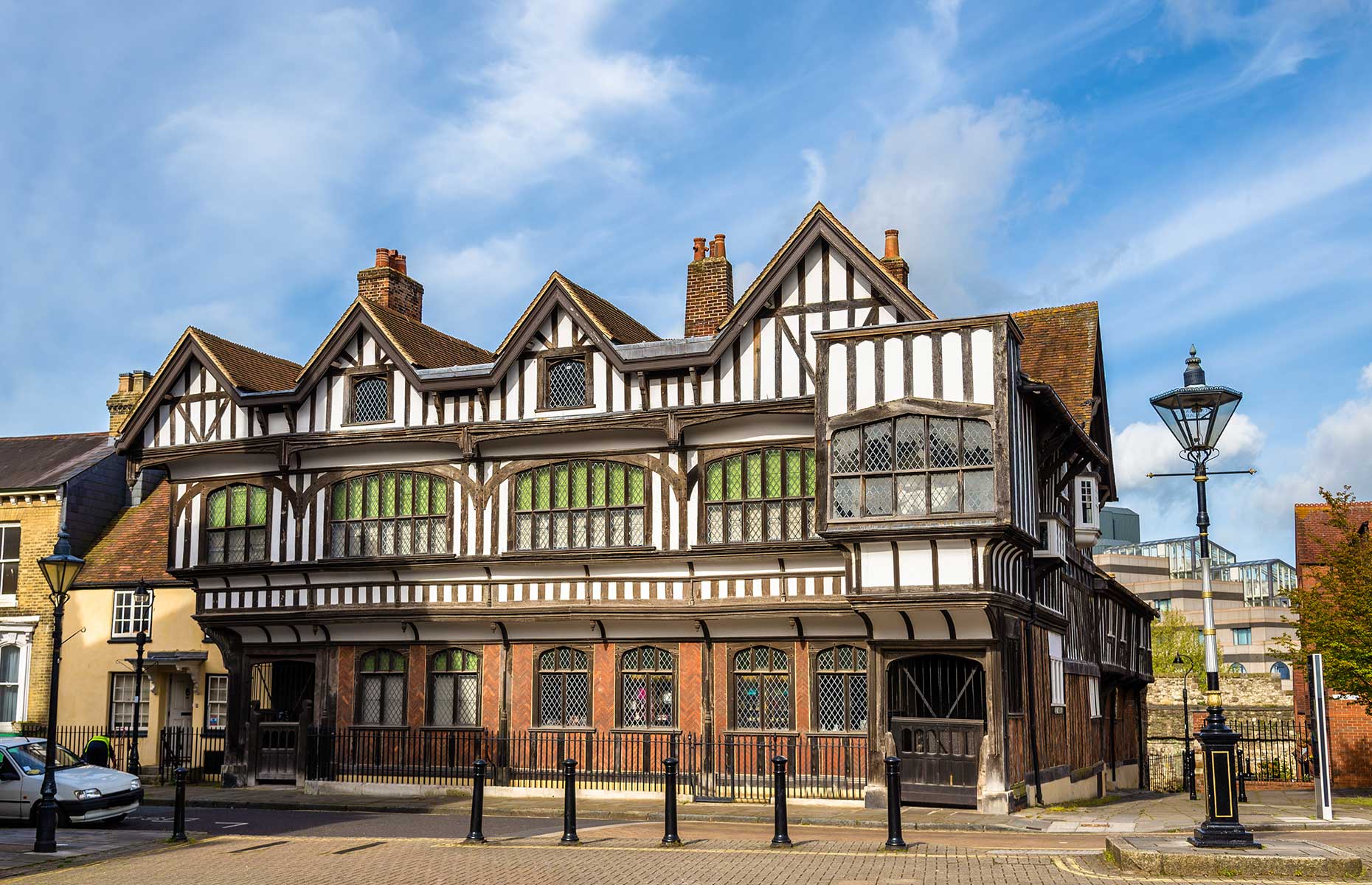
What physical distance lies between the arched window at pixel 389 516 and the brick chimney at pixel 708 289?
5.89 m

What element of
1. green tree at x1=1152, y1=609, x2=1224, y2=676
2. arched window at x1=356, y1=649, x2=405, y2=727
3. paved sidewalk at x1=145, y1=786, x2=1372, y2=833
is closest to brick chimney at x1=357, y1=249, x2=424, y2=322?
arched window at x1=356, y1=649, x2=405, y2=727

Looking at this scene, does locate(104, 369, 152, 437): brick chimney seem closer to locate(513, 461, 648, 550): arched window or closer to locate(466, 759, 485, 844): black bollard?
locate(513, 461, 648, 550): arched window

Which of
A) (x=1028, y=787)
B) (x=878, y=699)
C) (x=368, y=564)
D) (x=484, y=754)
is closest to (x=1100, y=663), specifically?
(x=1028, y=787)

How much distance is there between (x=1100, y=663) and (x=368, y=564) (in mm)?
16855

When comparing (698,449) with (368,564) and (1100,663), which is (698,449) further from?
(1100,663)

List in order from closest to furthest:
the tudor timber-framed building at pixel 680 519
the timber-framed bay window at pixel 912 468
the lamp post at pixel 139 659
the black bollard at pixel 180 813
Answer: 1. the black bollard at pixel 180 813
2. the timber-framed bay window at pixel 912 468
3. the tudor timber-framed building at pixel 680 519
4. the lamp post at pixel 139 659

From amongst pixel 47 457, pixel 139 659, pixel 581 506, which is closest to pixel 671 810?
pixel 581 506

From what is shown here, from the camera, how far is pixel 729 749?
21219mm

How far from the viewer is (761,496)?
74.1ft

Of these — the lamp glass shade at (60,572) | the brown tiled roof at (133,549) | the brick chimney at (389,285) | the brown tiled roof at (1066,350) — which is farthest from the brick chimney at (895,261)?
the brown tiled roof at (133,549)

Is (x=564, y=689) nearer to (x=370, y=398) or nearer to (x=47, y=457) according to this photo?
(x=370, y=398)

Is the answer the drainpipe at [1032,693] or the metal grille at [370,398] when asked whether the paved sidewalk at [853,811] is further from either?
the metal grille at [370,398]

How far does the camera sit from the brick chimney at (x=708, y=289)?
995 inches

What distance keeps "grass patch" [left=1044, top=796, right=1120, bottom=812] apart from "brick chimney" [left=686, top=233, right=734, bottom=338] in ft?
34.9
